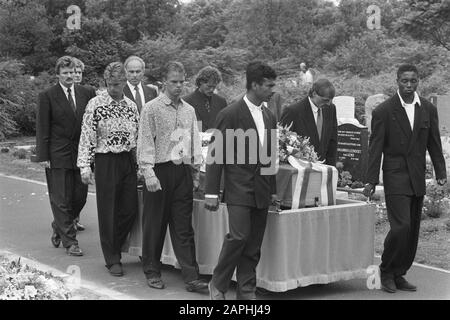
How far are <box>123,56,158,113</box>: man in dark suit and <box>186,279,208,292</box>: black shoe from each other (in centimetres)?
261

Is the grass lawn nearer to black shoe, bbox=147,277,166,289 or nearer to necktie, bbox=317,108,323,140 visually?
necktie, bbox=317,108,323,140

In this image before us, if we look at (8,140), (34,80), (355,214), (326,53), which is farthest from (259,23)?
(355,214)

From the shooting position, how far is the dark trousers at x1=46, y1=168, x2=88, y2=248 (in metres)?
9.18

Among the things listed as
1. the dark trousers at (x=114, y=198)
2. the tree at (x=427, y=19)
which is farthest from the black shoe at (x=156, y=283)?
Result: the tree at (x=427, y=19)

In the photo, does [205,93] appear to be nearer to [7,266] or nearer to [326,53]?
[7,266]

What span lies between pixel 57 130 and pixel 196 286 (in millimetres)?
2883

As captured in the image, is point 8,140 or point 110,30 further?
point 110,30

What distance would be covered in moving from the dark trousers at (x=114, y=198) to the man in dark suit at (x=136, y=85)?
50.2 inches

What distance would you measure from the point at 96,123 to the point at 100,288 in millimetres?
1677

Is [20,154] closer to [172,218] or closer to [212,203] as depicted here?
[172,218]

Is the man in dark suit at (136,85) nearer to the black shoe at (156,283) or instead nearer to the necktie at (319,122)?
the necktie at (319,122)

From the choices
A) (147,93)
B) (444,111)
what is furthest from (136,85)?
(444,111)

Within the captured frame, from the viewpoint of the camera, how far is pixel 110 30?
105 ft

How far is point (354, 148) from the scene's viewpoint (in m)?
13.6
